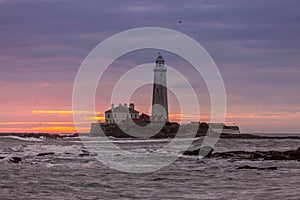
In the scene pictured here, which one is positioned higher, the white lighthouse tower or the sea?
the white lighthouse tower

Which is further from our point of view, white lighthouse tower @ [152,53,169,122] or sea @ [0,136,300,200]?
white lighthouse tower @ [152,53,169,122]

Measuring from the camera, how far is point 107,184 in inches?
993

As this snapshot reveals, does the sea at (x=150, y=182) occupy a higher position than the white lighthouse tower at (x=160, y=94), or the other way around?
the white lighthouse tower at (x=160, y=94)

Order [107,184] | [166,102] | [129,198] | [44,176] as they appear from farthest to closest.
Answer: [166,102] → [44,176] → [107,184] → [129,198]

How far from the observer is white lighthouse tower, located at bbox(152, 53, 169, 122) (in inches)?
4262

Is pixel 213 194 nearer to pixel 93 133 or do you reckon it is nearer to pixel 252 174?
pixel 252 174

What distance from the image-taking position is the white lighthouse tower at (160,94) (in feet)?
355

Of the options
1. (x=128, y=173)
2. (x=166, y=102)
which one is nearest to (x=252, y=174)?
(x=128, y=173)

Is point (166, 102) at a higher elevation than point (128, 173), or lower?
higher

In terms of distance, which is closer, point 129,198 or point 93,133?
point 129,198

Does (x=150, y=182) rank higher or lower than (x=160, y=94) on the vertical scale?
lower

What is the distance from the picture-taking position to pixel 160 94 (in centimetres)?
10831

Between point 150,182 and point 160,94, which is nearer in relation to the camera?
point 150,182

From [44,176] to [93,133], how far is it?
9782cm
